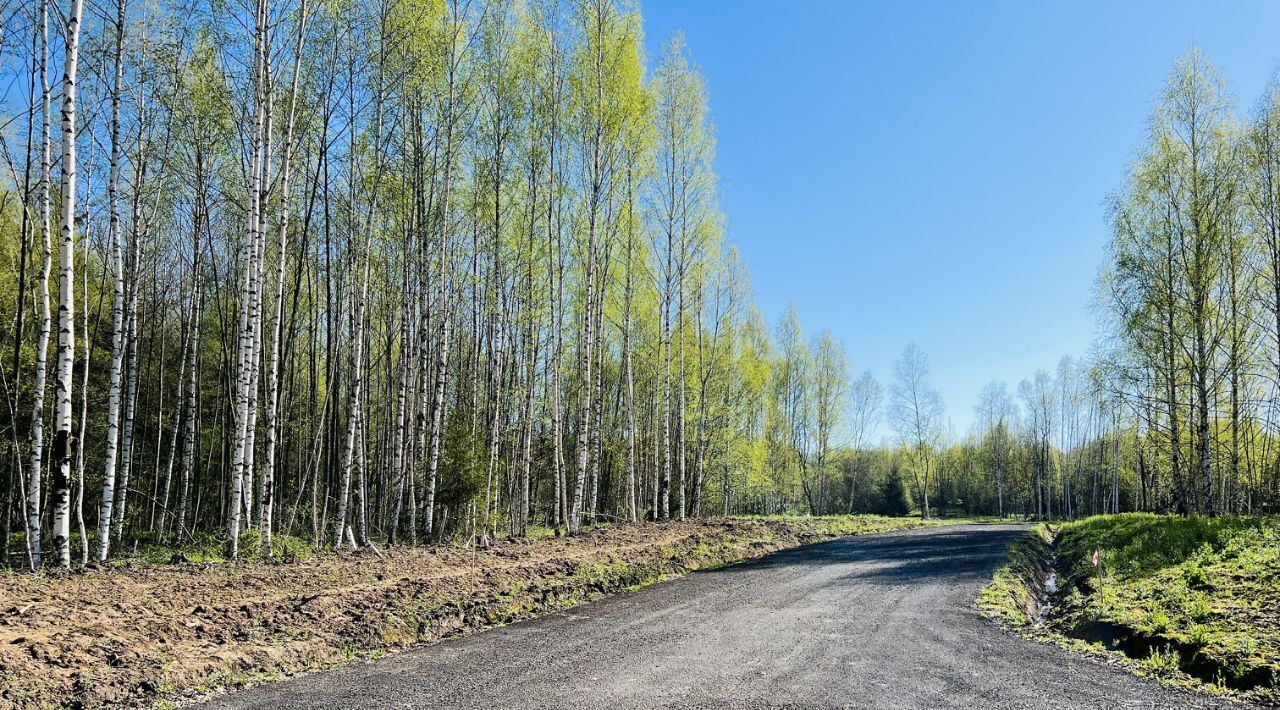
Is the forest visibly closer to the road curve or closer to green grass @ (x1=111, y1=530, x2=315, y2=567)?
green grass @ (x1=111, y1=530, x2=315, y2=567)

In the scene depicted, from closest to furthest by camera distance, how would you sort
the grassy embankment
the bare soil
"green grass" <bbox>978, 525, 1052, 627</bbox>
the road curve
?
1. the bare soil
2. the road curve
3. the grassy embankment
4. "green grass" <bbox>978, 525, 1052, 627</bbox>

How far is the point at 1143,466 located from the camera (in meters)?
34.7

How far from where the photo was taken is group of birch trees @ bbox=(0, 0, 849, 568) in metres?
9.03

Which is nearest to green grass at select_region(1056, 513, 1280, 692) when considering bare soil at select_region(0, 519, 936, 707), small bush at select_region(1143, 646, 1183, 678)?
small bush at select_region(1143, 646, 1183, 678)

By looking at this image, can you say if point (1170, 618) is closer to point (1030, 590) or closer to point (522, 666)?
point (1030, 590)

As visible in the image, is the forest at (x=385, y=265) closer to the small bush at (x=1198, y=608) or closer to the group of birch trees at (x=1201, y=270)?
the group of birch trees at (x=1201, y=270)

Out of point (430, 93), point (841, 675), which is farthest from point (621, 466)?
point (841, 675)

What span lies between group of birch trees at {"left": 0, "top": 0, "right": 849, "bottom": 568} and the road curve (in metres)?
4.68

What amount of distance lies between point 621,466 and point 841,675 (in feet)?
75.0

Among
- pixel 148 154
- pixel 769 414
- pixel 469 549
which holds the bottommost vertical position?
pixel 469 549

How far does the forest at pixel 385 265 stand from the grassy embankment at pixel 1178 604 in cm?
491

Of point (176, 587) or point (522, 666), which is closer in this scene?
point (522, 666)

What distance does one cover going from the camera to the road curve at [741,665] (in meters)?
4.91

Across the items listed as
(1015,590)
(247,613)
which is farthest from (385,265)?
(1015,590)
